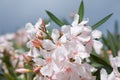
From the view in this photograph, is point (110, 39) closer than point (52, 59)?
No

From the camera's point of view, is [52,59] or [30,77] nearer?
[52,59]

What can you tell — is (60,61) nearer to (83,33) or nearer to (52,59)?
(52,59)

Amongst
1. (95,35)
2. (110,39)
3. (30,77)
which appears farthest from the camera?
(110,39)

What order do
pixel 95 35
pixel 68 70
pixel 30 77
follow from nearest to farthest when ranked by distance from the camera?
pixel 68 70
pixel 95 35
pixel 30 77

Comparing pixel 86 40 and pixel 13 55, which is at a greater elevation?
pixel 13 55

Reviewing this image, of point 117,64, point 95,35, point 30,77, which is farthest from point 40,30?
point 30,77

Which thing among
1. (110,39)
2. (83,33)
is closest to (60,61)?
(83,33)

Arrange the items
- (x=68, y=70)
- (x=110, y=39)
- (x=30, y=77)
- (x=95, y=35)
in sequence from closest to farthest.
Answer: (x=68, y=70)
(x=95, y=35)
(x=30, y=77)
(x=110, y=39)

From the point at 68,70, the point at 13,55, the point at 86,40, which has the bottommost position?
the point at 68,70

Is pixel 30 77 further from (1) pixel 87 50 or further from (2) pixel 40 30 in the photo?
(1) pixel 87 50
